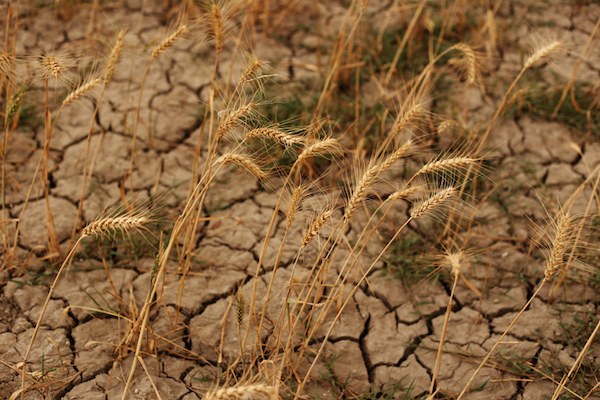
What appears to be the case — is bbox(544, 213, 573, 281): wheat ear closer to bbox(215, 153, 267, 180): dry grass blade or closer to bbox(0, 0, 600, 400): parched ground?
bbox(0, 0, 600, 400): parched ground

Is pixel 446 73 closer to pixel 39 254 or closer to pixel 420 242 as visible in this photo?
pixel 420 242

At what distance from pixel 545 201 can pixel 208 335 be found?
2.01m

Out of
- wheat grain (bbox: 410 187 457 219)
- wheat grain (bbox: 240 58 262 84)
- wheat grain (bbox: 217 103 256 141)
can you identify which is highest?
wheat grain (bbox: 240 58 262 84)

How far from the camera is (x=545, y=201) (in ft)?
8.87

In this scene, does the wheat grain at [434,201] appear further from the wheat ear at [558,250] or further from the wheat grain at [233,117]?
the wheat grain at [233,117]

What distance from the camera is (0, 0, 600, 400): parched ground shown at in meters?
2.03

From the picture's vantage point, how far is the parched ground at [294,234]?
2.03 metres

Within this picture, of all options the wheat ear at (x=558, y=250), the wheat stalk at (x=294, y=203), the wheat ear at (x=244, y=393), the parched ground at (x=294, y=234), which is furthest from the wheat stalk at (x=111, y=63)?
the wheat ear at (x=558, y=250)

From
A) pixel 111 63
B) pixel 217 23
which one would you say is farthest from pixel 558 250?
pixel 111 63

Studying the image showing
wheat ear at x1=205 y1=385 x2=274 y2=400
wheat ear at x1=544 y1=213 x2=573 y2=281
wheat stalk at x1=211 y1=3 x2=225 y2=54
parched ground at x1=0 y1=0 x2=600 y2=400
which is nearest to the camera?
wheat ear at x1=205 y1=385 x2=274 y2=400

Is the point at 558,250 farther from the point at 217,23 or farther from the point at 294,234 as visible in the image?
the point at 217,23

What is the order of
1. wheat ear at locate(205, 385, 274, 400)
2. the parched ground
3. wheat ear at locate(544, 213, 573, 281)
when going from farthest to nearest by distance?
the parched ground < wheat ear at locate(544, 213, 573, 281) < wheat ear at locate(205, 385, 274, 400)

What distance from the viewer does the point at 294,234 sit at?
256cm

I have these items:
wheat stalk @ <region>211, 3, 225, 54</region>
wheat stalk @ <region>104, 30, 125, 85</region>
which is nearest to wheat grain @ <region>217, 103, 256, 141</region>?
wheat stalk @ <region>211, 3, 225, 54</region>
